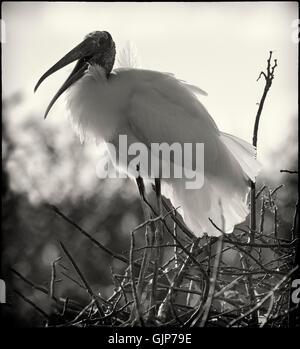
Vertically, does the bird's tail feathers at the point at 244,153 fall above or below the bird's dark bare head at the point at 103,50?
below

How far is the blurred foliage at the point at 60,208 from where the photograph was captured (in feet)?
35.0

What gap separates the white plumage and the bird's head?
6cm

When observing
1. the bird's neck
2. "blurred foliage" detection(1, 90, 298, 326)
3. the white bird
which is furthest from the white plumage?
"blurred foliage" detection(1, 90, 298, 326)

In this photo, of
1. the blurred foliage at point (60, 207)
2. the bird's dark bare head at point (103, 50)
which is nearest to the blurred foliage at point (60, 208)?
the blurred foliage at point (60, 207)

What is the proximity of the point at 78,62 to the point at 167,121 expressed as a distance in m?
0.60

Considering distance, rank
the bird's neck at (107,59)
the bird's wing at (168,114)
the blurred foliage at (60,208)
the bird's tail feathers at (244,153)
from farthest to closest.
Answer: the blurred foliage at (60,208) < the bird's neck at (107,59) < the bird's wing at (168,114) < the bird's tail feathers at (244,153)

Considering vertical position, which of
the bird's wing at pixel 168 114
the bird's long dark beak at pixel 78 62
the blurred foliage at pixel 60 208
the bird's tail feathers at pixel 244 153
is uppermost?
the bird's long dark beak at pixel 78 62

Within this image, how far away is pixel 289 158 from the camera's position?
11.2m

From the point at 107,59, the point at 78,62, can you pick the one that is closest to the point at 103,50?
the point at 107,59

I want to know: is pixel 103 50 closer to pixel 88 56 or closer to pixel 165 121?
pixel 88 56

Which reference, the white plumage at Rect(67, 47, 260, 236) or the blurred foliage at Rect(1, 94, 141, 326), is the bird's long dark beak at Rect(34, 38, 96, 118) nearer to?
the white plumage at Rect(67, 47, 260, 236)

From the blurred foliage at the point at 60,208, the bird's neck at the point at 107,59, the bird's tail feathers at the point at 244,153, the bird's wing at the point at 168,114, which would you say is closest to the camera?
the bird's tail feathers at the point at 244,153

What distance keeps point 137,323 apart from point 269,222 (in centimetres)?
749

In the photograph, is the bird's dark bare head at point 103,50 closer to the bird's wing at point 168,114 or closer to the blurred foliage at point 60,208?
the bird's wing at point 168,114
